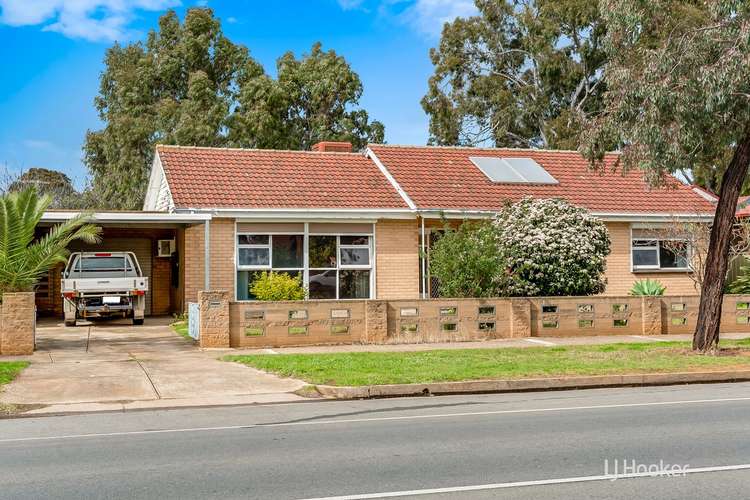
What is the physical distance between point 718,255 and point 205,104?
3277cm

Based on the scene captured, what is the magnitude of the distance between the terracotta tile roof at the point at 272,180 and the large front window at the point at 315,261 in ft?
3.12

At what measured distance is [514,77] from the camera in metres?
46.3

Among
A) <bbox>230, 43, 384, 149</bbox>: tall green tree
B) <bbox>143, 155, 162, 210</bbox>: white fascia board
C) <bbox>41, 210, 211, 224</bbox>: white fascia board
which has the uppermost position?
<bbox>230, 43, 384, 149</bbox>: tall green tree

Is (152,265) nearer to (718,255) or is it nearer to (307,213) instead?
(307,213)

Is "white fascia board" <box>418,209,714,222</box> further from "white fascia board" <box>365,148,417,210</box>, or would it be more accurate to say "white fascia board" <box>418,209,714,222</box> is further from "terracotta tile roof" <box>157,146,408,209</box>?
"terracotta tile roof" <box>157,146,408,209</box>

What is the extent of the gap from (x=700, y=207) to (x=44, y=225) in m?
19.2

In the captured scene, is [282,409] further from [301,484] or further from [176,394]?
[301,484]

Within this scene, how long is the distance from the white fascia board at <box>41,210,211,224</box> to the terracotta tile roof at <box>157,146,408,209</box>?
106cm

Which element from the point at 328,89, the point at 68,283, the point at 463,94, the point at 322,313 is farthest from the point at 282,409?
the point at 463,94

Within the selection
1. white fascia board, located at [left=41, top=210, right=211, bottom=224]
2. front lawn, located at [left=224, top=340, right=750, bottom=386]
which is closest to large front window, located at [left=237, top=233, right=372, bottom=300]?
white fascia board, located at [left=41, top=210, right=211, bottom=224]

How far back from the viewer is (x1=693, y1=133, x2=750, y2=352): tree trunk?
16.2 metres

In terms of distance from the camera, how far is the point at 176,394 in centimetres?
1261

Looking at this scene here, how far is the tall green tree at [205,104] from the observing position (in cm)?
4353

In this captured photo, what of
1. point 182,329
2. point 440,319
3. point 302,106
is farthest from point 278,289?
point 302,106
